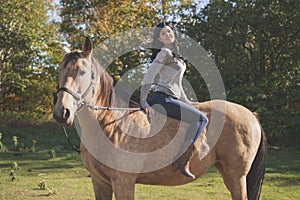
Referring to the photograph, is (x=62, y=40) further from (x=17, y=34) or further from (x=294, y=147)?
(x=294, y=147)

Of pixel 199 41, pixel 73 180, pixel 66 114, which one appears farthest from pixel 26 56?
pixel 66 114

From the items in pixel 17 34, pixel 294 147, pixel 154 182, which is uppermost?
pixel 17 34

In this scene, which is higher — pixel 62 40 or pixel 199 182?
pixel 62 40

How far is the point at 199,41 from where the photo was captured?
546 inches

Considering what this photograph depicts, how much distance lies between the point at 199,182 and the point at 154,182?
3911mm

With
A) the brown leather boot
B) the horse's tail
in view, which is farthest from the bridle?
the horse's tail

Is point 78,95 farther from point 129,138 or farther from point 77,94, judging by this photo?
point 129,138

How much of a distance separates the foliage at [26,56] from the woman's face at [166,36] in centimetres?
1376

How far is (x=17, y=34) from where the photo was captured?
16.3 metres

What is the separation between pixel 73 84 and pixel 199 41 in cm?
1124

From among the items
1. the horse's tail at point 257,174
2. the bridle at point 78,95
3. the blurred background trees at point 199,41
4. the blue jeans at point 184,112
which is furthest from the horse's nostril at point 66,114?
the blurred background trees at point 199,41

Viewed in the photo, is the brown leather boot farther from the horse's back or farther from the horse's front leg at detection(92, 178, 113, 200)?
the horse's front leg at detection(92, 178, 113, 200)

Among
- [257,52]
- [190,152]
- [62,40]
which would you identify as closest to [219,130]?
[190,152]

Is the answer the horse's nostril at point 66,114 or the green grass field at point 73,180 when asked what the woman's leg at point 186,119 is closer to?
the horse's nostril at point 66,114
